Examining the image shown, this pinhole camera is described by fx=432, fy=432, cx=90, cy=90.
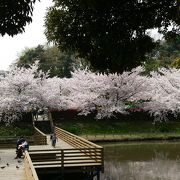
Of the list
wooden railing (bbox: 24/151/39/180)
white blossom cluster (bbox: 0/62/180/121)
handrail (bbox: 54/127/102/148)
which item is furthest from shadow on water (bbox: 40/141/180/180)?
white blossom cluster (bbox: 0/62/180/121)

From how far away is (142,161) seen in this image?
32.3 metres

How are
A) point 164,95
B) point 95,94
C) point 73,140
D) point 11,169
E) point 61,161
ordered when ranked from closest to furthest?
point 61,161
point 11,169
point 73,140
point 95,94
point 164,95

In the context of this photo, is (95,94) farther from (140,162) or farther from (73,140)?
(73,140)

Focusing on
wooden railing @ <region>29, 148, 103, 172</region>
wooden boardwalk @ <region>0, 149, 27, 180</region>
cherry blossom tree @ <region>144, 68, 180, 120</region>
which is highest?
cherry blossom tree @ <region>144, 68, 180, 120</region>

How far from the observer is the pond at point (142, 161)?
26328 mm

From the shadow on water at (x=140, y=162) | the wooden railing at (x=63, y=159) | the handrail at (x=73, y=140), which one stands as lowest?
the shadow on water at (x=140, y=162)

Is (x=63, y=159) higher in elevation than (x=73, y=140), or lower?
lower

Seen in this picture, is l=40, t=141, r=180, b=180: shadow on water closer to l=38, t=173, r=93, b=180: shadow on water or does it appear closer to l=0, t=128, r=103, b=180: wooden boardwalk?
l=38, t=173, r=93, b=180: shadow on water

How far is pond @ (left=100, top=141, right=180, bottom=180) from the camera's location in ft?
86.4

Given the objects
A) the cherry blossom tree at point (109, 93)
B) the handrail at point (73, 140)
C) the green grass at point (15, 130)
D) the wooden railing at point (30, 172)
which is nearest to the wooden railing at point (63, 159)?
the handrail at point (73, 140)

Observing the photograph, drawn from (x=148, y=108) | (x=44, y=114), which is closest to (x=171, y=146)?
(x=148, y=108)

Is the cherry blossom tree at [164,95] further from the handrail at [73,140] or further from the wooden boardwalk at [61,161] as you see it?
the wooden boardwalk at [61,161]

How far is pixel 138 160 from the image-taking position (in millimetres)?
32750

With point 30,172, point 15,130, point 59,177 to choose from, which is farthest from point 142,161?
point 15,130
